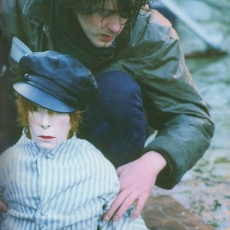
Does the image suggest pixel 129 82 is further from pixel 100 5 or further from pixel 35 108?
Result: pixel 35 108

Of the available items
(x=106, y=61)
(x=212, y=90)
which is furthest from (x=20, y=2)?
(x=212, y=90)

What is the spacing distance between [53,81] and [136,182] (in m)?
0.39

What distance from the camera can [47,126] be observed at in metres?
1.30

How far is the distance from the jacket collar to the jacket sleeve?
0.84ft

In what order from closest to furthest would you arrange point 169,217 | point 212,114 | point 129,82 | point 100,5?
point 100,5
point 129,82
point 169,217
point 212,114

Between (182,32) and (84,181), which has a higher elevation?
(84,181)

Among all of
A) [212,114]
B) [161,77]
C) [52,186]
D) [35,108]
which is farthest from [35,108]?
[212,114]

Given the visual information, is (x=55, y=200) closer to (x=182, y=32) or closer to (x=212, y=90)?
(x=212, y=90)

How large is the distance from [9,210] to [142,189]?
36 centimetres

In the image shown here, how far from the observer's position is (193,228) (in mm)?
1862

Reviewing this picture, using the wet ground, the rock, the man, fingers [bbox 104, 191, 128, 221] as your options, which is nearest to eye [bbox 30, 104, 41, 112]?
the man

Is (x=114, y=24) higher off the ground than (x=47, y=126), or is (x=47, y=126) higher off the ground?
(x=114, y=24)

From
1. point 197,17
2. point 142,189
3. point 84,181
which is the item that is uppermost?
point 84,181

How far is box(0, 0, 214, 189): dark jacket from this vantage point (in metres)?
1.57
